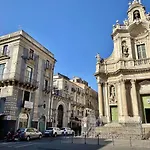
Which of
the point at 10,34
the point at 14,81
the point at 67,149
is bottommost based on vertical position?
the point at 67,149

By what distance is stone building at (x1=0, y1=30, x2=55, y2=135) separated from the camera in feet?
72.8

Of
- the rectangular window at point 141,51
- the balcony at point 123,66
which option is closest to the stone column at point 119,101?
the balcony at point 123,66

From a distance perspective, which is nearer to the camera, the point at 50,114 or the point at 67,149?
the point at 67,149

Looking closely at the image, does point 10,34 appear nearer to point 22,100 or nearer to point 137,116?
point 22,100

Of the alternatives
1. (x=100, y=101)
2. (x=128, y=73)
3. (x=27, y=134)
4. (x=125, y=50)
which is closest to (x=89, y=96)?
(x=100, y=101)

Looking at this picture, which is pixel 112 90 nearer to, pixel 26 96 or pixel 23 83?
pixel 26 96

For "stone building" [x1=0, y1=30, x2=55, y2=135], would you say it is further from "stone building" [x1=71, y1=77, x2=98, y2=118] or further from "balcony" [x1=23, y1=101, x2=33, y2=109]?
"stone building" [x1=71, y1=77, x2=98, y2=118]

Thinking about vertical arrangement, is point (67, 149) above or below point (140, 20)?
below

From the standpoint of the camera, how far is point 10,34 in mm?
26016

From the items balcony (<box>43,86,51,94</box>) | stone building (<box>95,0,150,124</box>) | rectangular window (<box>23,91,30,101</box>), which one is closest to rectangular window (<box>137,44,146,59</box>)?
stone building (<box>95,0,150,124</box>)

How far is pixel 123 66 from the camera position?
75.6 ft

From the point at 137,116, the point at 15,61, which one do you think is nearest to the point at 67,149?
the point at 137,116

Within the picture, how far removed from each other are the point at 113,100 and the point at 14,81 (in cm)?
1398

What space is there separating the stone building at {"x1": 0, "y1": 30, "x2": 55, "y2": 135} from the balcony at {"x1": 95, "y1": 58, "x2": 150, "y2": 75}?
412 inches
